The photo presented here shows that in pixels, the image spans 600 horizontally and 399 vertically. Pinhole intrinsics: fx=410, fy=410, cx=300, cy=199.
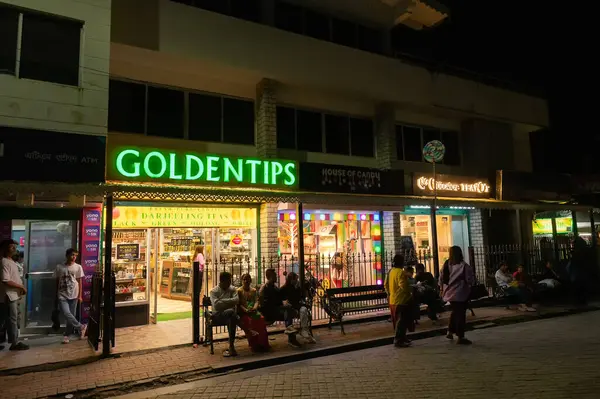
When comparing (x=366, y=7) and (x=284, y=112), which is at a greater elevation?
(x=366, y=7)

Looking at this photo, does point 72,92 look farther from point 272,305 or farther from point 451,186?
point 451,186

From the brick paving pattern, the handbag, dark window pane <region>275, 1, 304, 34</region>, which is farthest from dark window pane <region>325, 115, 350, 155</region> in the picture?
Answer: the handbag

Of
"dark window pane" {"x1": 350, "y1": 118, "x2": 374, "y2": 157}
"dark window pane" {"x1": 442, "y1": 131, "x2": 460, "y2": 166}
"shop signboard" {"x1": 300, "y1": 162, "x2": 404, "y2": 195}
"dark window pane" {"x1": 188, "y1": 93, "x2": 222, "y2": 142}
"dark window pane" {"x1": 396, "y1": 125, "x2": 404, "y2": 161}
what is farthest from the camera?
"dark window pane" {"x1": 442, "y1": 131, "x2": 460, "y2": 166}

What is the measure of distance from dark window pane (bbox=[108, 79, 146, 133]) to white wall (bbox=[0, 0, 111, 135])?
1.64m

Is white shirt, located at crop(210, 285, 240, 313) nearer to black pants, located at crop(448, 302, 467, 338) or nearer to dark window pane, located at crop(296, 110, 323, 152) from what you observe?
black pants, located at crop(448, 302, 467, 338)

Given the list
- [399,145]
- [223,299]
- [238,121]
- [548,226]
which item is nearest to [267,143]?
[238,121]

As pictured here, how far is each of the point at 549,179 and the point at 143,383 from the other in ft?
51.3

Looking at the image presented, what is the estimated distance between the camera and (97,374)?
21.8 feet

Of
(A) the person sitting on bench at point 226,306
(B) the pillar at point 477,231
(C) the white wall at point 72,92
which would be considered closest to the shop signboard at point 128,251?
(C) the white wall at point 72,92

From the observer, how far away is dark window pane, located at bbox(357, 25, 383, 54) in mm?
14242


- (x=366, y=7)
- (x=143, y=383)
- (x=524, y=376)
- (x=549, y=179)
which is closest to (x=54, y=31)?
(x=143, y=383)

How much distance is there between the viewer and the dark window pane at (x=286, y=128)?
12.5 m

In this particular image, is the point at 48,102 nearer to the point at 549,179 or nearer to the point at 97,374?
the point at 97,374

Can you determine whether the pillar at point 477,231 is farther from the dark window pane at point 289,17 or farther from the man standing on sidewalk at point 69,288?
the man standing on sidewalk at point 69,288
